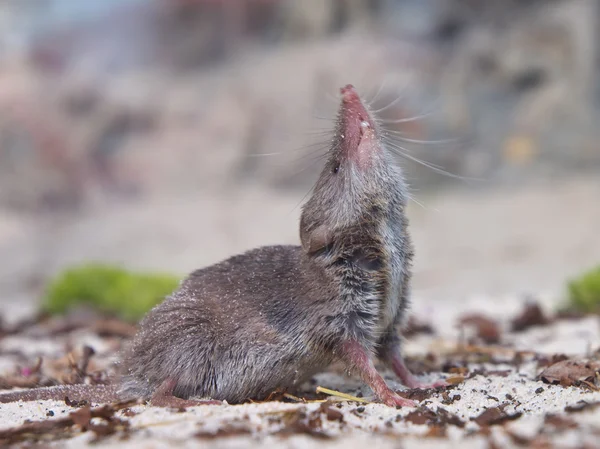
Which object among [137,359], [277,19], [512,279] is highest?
[277,19]

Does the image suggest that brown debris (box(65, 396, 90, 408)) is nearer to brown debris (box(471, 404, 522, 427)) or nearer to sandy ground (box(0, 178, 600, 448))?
sandy ground (box(0, 178, 600, 448))

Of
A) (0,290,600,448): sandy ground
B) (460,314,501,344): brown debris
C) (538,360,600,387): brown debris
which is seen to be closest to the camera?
(0,290,600,448): sandy ground

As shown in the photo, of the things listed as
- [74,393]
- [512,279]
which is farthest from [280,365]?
[512,279]

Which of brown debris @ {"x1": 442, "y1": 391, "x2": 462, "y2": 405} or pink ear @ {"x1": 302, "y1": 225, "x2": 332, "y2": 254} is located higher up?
pink ear @ {"x1": 302, "y1": 225, "x2": 332, "y2": 254}

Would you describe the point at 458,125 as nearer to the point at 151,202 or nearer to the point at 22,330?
the point at 151,202

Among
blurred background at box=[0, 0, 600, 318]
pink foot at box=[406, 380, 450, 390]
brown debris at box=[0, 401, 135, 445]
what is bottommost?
brown debris at box=[0, 401, 135, 445]

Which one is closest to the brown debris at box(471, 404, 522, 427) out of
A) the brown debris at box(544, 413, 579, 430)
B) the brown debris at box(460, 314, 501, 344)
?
the brown debris at box(544, 413, 579, 430)
